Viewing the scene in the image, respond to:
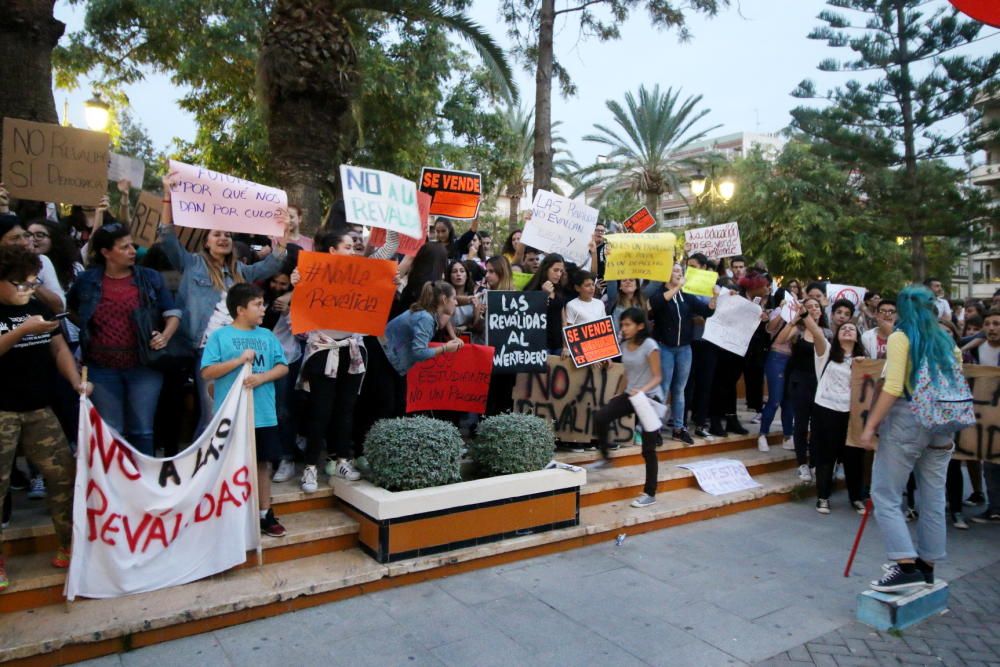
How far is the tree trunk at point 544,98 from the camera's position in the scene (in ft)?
35.7

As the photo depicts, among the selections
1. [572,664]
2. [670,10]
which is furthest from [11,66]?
[670,10]

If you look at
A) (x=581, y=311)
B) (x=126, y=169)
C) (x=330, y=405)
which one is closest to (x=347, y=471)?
(x=330, y=405)

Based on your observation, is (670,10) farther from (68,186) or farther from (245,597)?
(245,597)

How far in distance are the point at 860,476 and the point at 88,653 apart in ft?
21.0

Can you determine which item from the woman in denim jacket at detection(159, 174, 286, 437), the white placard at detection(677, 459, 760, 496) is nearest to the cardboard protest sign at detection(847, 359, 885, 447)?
the white placard at detection(677, 459, 760, 496)

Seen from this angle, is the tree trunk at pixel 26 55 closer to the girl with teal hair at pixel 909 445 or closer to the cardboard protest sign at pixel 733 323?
the cardboard protest sign at pixel 733 323

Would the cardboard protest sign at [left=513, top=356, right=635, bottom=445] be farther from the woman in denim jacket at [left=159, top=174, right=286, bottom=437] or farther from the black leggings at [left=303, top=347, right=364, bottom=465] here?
the woman in denim jacket at [left=159, top=174, right=286, bottom=437]

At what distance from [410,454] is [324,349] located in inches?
41.6

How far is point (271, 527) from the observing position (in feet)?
15.0

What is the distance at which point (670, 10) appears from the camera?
12.5 metres

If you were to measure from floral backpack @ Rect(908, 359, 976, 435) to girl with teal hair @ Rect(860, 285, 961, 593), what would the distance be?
19 mm

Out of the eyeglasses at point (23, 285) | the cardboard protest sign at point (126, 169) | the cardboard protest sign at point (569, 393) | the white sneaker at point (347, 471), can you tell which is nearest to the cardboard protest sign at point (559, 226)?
the cardboard protest sign at point (569, 393)

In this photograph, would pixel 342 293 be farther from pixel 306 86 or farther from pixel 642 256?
pixel 306 86

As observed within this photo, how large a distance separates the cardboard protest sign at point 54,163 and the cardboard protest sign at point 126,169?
0.61 metres
